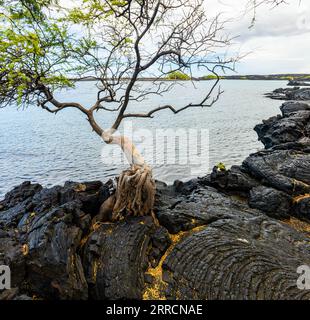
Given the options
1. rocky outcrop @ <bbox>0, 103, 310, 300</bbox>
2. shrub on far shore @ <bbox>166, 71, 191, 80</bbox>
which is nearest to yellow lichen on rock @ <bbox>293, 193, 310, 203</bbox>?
rocky outcrop @ <bbox>0, 103, 310, 300</bbox>

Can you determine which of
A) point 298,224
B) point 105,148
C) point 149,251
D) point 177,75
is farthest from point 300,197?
point 105,148

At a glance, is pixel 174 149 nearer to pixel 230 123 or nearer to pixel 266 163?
pixel 266 163

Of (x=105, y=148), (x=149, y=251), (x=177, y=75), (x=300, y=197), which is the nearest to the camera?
(x=149, y=251)

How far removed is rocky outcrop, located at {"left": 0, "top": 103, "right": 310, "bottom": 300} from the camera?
7453 millimetres

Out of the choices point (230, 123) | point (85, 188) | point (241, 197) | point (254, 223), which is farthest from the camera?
point (230, 123)

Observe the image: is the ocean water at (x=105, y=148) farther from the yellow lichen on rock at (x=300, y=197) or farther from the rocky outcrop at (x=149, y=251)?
the yellow lichen on rock at (x=300, y=197)

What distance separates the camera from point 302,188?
43.5 feet

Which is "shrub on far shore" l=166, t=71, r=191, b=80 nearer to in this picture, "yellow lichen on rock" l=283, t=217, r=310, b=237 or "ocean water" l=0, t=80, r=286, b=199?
"ocean water" l=0, t=80, r=286, b=199

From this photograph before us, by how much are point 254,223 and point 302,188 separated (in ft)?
15.9

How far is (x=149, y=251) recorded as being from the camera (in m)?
8.69

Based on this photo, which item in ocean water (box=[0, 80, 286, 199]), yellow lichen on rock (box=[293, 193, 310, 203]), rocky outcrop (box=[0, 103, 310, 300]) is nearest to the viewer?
rocky outcrop (box=[0, 103, 310, 300])

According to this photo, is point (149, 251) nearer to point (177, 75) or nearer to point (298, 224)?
point (298, 224)
